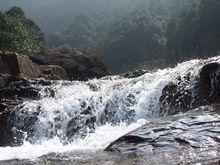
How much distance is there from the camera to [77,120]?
1382cm

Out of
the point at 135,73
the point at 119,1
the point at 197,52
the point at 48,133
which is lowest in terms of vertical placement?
the point at 48,133

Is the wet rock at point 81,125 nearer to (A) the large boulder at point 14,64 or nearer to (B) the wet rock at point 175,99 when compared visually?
(B) the wet rock at point 175,99

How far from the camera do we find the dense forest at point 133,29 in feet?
151

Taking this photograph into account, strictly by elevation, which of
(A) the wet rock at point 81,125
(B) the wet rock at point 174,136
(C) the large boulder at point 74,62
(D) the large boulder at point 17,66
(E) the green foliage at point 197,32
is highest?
(E) the green foliage at point 197,32

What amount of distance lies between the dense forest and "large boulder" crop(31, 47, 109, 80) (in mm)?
7960

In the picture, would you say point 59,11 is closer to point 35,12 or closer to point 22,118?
point 35,12

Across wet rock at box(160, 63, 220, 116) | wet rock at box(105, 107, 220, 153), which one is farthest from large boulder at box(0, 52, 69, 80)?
wet rock at box(105, 107, 220, 153)

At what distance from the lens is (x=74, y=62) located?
25938 mm

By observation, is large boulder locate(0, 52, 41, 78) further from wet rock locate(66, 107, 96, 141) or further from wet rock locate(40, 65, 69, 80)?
wet rock locate(66, 107, 96, 141)

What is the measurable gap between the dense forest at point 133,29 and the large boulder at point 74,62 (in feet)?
26.1

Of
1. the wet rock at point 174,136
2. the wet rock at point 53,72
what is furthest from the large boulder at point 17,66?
the wet rock at point 174,136

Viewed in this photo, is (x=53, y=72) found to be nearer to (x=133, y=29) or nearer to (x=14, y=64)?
(x=14, y=64)

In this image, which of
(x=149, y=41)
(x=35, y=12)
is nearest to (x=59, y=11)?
(x=35, y=12)

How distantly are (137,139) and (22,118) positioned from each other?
8.32 m
